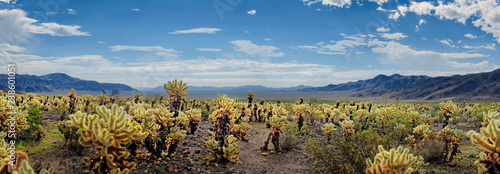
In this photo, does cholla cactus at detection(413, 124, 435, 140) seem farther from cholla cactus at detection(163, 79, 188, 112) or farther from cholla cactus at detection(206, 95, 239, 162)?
cholla cactus at detection(163, 79, 188, 112)

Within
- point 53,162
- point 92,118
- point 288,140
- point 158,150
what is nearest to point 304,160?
point 288,140

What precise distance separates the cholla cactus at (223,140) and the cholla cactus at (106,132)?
8.18 metres

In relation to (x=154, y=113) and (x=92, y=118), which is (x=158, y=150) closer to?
(x=154, y=113)

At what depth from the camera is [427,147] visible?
13.5m

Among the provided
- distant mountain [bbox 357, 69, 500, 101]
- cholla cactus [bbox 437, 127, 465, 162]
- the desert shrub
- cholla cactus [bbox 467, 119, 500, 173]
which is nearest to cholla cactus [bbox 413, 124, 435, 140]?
cholla cactus [bbox 437, 127, 465, 162]

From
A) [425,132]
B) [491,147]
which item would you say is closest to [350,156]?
[491,147]

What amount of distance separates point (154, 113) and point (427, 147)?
12.1m

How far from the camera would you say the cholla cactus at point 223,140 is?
42.6 feet

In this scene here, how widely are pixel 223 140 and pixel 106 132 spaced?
9.11 meters

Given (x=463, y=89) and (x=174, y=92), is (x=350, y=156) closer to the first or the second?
(x=174, y=92)

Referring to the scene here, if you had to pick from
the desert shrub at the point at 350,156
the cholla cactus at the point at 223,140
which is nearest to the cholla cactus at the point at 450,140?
the desert shrub at the point at 350,156

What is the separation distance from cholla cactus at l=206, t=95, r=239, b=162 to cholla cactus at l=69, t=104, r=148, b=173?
8.18 metres

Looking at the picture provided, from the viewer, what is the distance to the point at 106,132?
466cm

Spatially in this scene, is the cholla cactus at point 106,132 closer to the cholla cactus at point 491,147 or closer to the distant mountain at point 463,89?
the cholla cactus at point 491,147
